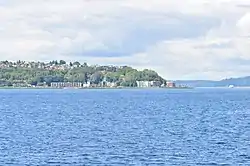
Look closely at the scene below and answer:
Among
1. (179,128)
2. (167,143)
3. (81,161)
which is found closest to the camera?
(81,161)

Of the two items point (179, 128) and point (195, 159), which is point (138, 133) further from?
point (195, 159)

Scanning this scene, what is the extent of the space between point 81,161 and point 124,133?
22.1 meters

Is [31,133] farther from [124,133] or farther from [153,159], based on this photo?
[153,159]

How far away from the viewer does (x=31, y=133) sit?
69.6 metres

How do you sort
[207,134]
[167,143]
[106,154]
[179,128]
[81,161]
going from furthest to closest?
[179,128] < [207,134] < [167,143] < [106,154] < [81,161]

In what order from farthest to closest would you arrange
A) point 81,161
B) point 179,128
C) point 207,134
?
point 179,128 < point 207,134 < point 81,161

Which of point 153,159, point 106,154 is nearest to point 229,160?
point 153,159

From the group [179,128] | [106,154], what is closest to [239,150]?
[106,154]

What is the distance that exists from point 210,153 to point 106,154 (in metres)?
8.04

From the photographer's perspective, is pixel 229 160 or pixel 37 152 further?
pixel 37 152

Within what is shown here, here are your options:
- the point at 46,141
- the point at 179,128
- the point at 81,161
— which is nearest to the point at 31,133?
the point at 46,141

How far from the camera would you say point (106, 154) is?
167 ft

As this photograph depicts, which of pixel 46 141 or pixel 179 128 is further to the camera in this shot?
pixel 179 128

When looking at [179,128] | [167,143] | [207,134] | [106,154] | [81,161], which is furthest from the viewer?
[179,128]
